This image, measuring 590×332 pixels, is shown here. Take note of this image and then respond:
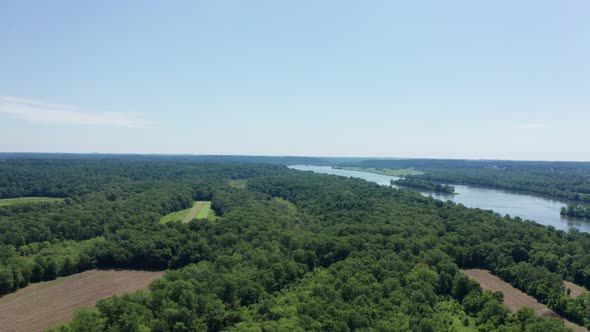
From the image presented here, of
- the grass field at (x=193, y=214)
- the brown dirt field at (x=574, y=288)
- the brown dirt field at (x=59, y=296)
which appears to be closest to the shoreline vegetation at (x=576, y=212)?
the brown dirt field at (x=574, y=288)

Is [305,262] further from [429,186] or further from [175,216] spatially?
[429,186]

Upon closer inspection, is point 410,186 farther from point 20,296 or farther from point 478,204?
point 20,296

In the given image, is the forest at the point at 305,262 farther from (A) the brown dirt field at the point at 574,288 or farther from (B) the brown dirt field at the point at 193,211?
(B) the brown dirt field at the point at 193,211

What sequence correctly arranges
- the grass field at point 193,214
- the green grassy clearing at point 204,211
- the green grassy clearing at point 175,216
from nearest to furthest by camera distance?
1. the green grassy clearing at point 175,216
2. the grass field at point 193,214
3. the green grassy clearing at point 204,211

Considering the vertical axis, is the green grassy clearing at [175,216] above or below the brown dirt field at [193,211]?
below

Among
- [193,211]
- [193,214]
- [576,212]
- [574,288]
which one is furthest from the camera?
[576,212]

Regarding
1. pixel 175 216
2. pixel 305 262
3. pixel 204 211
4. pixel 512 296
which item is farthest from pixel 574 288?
pixel 175 216
